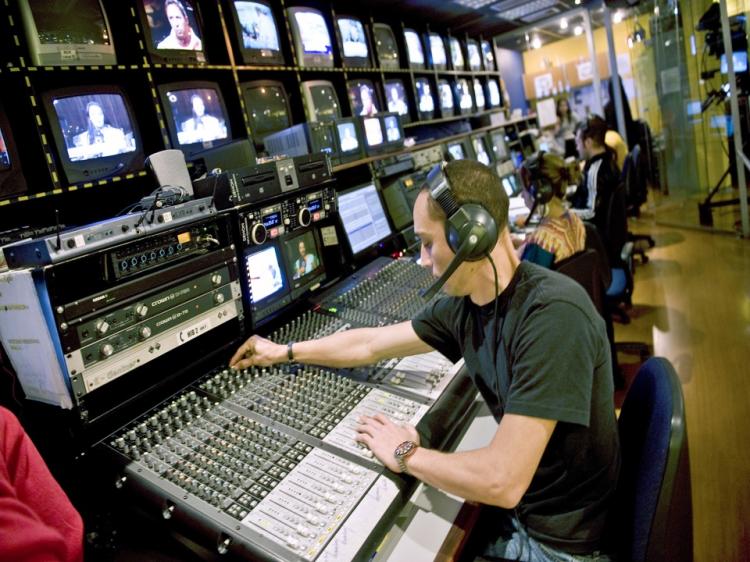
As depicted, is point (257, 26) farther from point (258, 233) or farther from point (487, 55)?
point (487, 55)

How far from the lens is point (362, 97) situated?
138 inches

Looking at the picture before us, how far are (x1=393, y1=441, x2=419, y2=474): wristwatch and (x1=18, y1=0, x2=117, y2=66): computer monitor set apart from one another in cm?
161

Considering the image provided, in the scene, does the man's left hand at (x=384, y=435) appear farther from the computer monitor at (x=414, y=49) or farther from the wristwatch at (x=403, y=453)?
the computer monitor at (x=414, y=49)

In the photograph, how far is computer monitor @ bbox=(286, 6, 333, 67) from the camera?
279cm

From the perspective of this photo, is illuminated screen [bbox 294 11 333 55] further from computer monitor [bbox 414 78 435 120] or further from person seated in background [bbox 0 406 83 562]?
person seated in background [bbox 0 406 83 562]

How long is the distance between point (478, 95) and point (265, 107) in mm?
3549

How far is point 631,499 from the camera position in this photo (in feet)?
3.22

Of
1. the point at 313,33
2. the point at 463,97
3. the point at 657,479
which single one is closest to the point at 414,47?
the point at 463,97

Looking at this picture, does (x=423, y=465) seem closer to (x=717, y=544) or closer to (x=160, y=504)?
(x=160, y=504)

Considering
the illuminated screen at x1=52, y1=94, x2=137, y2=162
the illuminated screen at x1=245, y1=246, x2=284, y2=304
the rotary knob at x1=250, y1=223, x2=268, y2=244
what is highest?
the illuminated screen at x1=52, y1=94, x2=137, y2=162

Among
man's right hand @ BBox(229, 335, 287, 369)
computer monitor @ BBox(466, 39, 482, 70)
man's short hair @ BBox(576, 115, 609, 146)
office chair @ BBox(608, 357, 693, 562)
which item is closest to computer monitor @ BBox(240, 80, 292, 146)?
man's right hand @ BBox(229, 335, 287, 369)

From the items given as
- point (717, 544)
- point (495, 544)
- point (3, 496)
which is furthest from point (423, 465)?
point (717, 544)

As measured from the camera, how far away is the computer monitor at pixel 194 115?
6.62ft

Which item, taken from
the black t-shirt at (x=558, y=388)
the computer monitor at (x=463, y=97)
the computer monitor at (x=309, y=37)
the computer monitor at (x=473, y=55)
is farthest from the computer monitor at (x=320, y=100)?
the computer monitor at (x=473, y=55)
